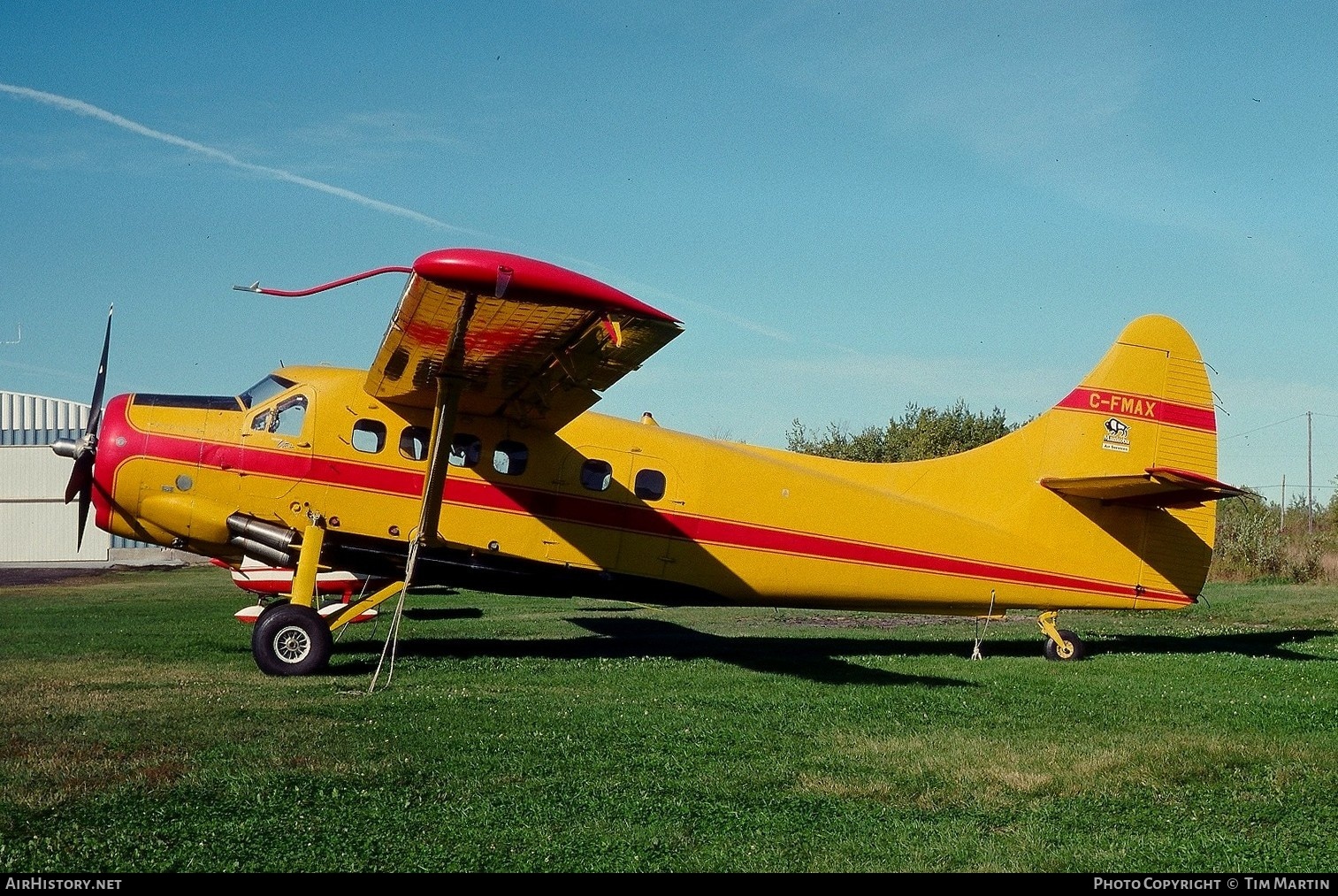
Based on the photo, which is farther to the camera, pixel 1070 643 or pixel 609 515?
pixel 1070 643

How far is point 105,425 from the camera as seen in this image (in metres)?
12.1

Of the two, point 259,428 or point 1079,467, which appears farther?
point 1079,467

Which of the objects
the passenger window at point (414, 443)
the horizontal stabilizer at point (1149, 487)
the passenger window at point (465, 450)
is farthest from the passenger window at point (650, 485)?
the horizontal stabilizer at point (1149, 487)

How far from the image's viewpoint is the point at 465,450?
12.7m

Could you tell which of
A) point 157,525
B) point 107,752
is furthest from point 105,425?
point 107,752

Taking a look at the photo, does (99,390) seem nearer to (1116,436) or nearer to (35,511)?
(1116,436)

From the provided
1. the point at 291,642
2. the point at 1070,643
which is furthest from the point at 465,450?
the point at 1070,643

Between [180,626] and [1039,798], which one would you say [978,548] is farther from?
[180,626]

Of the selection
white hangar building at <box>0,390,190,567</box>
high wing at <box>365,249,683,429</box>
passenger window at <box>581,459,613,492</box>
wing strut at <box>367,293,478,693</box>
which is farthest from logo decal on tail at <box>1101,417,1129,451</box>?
white hangar building at <box>0,390,190,567</box>

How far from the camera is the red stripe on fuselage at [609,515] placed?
1220 cm

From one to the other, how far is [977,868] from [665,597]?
27.8 feet

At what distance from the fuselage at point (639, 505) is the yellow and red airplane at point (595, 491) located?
3 cm

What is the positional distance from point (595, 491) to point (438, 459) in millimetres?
2257

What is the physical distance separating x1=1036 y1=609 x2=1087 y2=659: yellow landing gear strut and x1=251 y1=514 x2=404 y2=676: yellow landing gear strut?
8.16 m
